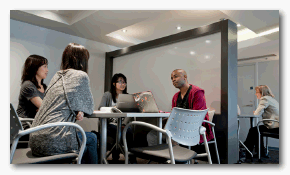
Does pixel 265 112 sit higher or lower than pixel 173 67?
lower

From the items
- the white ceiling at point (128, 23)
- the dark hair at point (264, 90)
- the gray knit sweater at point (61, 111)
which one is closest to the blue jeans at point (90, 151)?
the gray knit sweater at point (61, 111)

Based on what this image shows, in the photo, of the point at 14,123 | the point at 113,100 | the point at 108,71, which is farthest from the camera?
the point at 108,71

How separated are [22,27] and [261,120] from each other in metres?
3.83

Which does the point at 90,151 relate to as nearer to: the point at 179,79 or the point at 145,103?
the point at 145,103

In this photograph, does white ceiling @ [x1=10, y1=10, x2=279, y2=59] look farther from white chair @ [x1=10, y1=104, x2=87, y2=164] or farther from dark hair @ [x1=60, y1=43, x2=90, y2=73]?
white chair @ [x1=10, y1=104, x2=87, y2=164]

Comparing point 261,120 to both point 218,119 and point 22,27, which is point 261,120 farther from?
point 22,27

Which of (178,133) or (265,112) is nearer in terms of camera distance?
(178,133)

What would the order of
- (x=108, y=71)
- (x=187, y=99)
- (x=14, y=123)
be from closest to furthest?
(x=14, y=123) → (x=187, y=99) → (x=108, y=71)

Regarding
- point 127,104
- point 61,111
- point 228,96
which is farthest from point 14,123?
point 228,96

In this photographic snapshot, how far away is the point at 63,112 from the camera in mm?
1421

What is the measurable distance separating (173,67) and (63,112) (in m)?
2.69

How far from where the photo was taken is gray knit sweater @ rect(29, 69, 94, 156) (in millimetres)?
1357
